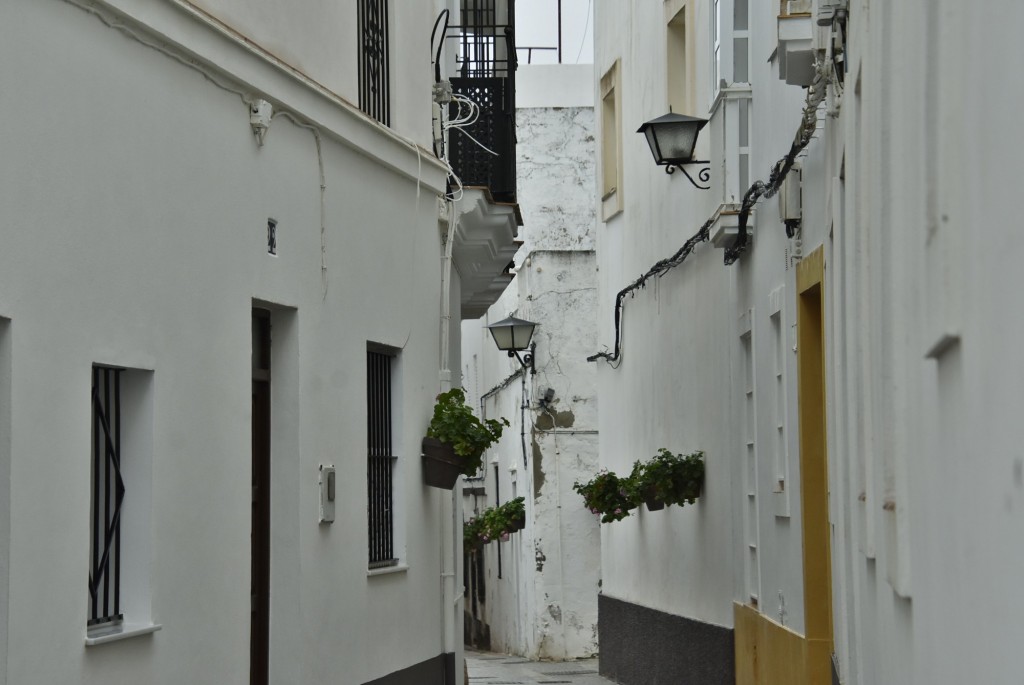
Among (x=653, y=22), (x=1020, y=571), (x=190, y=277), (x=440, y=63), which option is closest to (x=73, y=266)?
(x=190, y=277)

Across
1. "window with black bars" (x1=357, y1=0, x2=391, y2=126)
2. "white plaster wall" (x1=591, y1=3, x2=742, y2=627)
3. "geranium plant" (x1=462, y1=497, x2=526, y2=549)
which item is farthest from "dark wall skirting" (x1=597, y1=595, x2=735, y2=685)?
"window with black bars" (x1=357, y1=0, x2=391, y2=126)

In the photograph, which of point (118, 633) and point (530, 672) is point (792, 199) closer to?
point (118, 633)

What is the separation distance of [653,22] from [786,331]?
648 centimetres

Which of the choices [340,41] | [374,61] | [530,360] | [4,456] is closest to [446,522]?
[374,61]

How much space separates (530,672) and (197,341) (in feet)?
42.1

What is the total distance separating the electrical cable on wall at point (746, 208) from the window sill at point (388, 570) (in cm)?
329

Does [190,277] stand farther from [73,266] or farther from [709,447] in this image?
[709,447]

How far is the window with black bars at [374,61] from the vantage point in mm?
9977

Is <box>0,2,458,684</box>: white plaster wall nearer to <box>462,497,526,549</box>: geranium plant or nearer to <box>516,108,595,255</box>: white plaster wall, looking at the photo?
<box>462,497,526,549</box>: geranium plant

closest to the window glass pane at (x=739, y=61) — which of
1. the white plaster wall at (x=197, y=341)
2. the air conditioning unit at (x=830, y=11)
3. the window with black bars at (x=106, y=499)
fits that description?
the white plaster wall at (x=197, y=341)

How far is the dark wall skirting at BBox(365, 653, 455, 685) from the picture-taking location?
10008 millimetres

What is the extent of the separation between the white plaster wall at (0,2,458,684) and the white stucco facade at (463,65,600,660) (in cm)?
1082

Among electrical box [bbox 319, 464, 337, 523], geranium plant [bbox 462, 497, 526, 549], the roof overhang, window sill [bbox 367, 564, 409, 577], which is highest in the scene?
the roof overhang

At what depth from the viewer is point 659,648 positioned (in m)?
15.2
